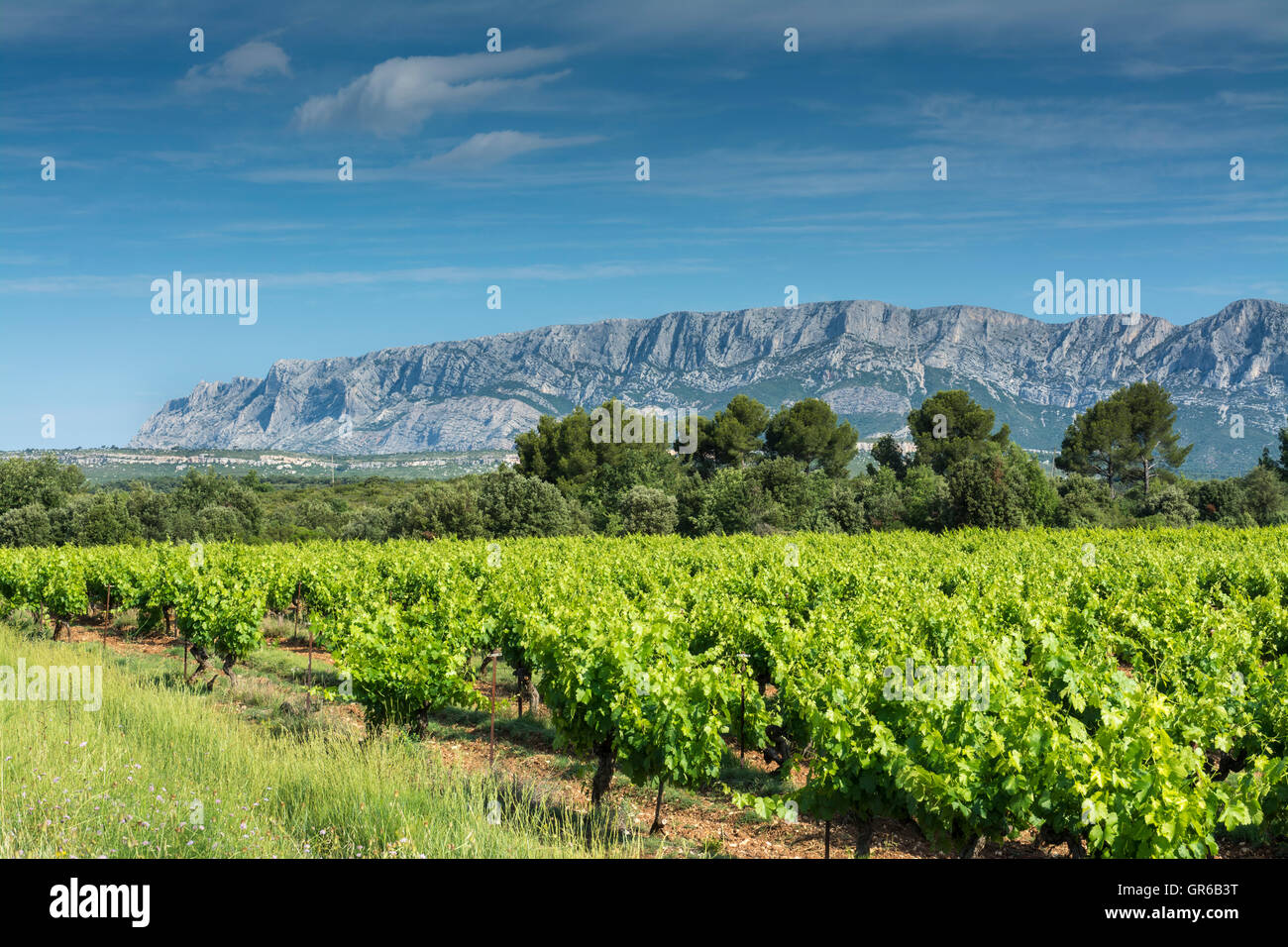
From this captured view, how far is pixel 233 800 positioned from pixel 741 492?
4484 centimetres

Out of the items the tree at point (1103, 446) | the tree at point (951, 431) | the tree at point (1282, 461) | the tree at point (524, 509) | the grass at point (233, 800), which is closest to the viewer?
the grass at point (233, 800)

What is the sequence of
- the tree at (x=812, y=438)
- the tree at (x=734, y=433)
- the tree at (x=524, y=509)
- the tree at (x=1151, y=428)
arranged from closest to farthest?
the tree at (x=524, y=509) < the tree at (x=1151, y=428) < the tree at (x=734, y=433) < the tree at (x=812, y=438)

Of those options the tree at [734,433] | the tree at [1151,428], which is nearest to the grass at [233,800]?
the tree at [734,433]

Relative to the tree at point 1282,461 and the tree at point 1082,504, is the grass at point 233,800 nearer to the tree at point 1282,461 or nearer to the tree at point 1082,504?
the tree at point 1082,504

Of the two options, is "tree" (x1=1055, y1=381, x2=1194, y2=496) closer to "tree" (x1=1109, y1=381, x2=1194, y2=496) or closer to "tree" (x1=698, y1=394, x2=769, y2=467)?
"tree" (x1=1109, y1=381, x2=1194, y2=496)

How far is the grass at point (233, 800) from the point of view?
19.6 feet

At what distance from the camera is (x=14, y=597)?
71.5ft

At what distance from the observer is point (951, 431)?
214 feet

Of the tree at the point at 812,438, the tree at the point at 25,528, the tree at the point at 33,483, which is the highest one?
the tree at the point at 812,438

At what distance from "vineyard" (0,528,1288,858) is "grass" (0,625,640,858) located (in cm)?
156

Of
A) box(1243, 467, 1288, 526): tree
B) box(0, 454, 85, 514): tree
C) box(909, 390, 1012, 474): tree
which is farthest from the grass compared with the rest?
box(909, 390, 1012, 474): tree

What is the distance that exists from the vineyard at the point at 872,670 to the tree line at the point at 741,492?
2474 cm

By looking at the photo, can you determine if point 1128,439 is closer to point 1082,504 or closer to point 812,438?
point 1082,504
